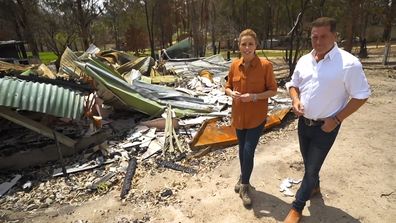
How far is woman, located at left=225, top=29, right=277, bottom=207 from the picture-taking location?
3264mm

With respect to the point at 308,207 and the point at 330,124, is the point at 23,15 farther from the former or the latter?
the point at 330,124

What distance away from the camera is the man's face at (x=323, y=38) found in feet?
8.57

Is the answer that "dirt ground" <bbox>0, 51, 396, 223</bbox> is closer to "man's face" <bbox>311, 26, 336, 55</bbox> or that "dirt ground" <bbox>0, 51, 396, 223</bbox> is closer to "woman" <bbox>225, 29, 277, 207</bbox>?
"woman" <bbox>225, 29, 277, 207</bbox>

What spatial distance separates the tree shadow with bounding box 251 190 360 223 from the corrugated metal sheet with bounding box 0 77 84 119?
3.08 metres

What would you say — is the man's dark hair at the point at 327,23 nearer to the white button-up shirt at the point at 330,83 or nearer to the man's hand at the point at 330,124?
the white button-up shirt at the point at 330,83

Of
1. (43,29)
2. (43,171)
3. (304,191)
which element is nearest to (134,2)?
(43,29)

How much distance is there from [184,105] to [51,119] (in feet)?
9.33

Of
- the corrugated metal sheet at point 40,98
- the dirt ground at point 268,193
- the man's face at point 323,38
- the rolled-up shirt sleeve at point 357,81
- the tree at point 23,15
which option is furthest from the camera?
the tree at point 23,15

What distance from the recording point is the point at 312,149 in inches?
117

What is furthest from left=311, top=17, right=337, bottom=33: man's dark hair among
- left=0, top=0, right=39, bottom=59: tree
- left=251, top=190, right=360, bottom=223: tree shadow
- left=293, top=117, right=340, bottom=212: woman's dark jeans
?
left=0, top=0, right=39, bottom=59: tree

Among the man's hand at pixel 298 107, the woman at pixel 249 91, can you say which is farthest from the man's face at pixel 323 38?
the woman at pixel 249 91

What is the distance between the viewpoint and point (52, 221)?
3957 millimetres

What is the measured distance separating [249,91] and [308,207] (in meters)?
1.57

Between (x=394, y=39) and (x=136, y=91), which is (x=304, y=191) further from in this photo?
(x=394, y=39)
